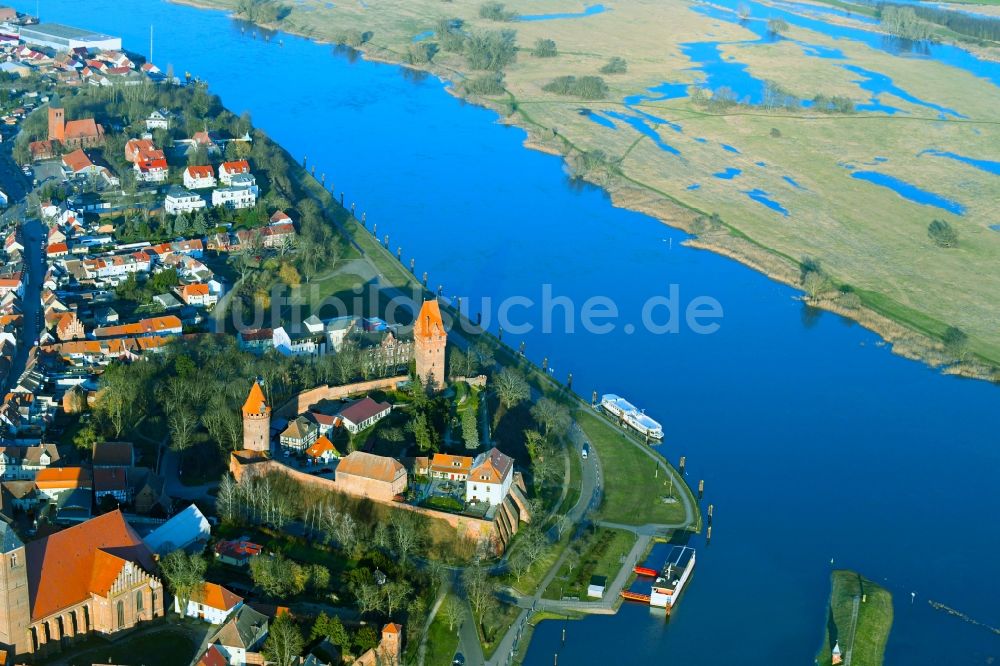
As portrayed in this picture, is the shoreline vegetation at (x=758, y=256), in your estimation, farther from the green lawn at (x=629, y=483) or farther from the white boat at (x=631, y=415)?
the green lawn at (x=629, y=483)

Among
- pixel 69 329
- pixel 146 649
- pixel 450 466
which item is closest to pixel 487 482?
pixel 450 466

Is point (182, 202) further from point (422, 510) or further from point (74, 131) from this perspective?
point (422, 510)

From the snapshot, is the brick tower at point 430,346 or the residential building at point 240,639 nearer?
the residential building at point 240,639

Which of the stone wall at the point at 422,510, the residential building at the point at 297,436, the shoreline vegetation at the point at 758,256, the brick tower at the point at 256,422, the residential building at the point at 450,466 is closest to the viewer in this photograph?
the stone wall at the point at 422,510

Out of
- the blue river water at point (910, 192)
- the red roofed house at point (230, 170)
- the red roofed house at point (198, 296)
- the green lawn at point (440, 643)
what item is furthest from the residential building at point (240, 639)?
the blue river water at point (910, 192)

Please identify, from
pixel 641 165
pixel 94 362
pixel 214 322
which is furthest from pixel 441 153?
pixel 94 362
